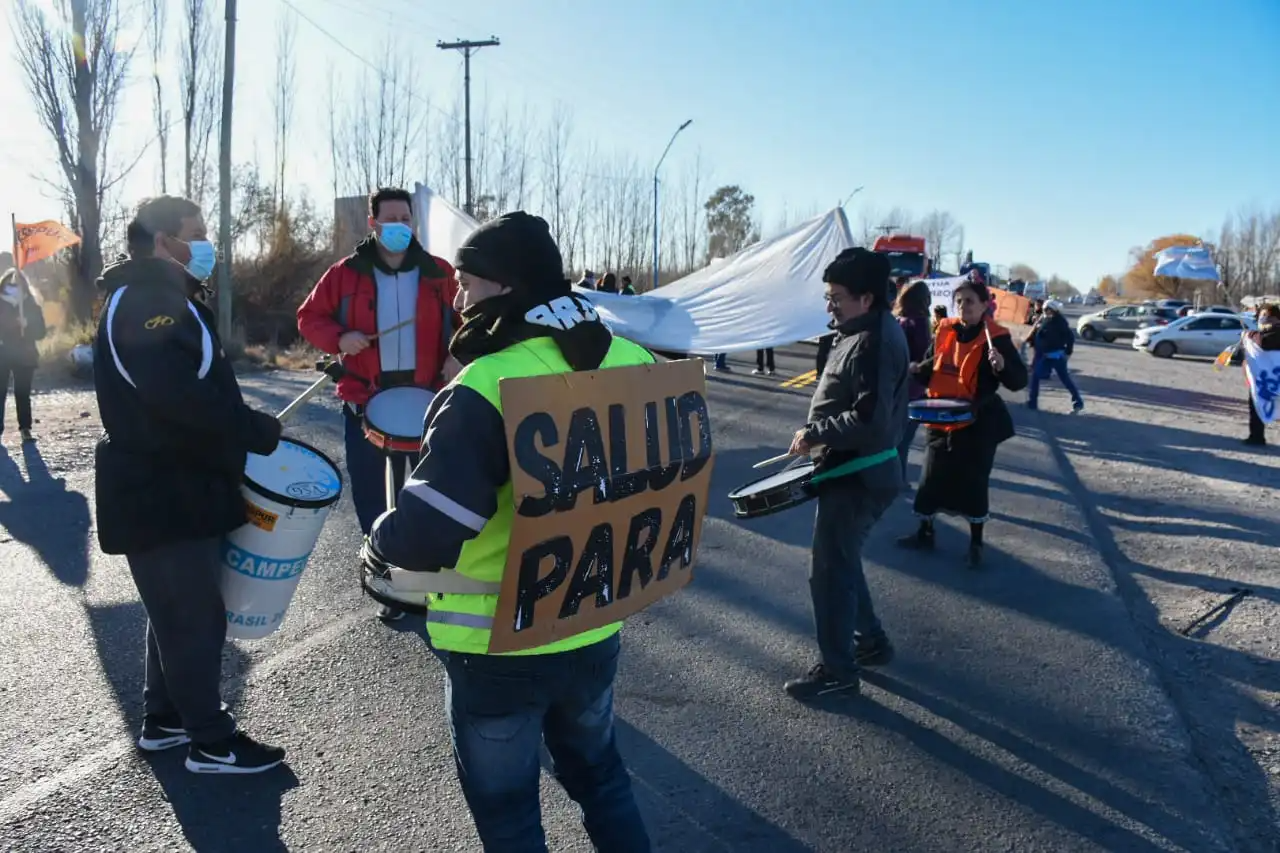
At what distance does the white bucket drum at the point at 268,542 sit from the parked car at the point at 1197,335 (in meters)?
33.0

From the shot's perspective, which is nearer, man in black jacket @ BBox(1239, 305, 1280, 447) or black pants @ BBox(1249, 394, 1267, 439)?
man in black jacket @ BBox(1239, 305, 1280, 447)

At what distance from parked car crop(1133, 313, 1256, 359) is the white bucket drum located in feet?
108

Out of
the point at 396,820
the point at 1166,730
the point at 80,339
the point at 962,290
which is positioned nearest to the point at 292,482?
the point at 396,820

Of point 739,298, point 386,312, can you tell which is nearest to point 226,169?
point 739,298

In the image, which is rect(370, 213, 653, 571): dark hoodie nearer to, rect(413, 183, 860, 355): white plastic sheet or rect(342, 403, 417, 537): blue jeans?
rect(342, 403, 417, 537): blue jeans

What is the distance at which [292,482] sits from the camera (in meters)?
3.32

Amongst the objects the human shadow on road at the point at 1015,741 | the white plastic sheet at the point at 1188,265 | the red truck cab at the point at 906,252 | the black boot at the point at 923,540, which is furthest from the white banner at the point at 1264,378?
the red truck cab at the point at 906,252

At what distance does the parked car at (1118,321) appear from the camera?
38656 millimetres

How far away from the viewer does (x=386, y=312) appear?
4.59m

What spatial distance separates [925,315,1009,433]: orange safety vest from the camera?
19.5 feet

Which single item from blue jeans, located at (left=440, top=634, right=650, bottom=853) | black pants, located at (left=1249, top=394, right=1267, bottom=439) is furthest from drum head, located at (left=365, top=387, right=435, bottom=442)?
black pants, located at (left=1249, top=394, right=1267, bottom=439)

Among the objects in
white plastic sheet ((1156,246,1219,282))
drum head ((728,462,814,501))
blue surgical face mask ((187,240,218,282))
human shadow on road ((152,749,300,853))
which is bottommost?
human shadow on road ((152,749,300,853))

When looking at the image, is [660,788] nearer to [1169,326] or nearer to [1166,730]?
[1166,730]

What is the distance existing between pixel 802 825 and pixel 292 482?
2.22 m
